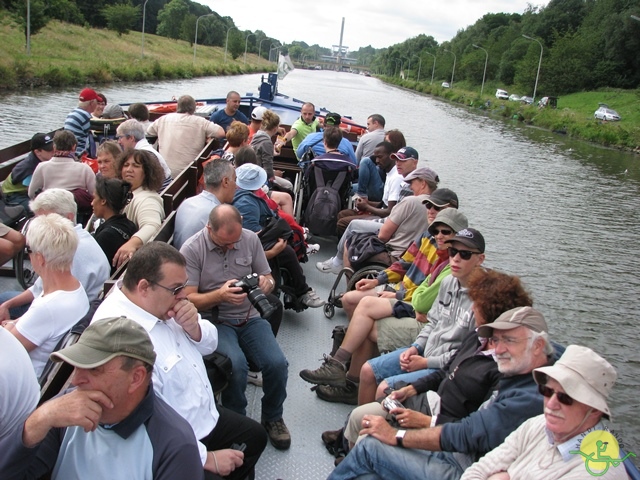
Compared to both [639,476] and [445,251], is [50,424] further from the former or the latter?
[445,251]

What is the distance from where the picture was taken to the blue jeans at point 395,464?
2510mm

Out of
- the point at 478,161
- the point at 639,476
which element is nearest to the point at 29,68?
the point at 478,161

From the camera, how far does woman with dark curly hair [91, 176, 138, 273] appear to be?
3.71 meters

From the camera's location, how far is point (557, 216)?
14914 millimetres

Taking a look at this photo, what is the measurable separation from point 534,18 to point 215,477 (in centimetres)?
9005

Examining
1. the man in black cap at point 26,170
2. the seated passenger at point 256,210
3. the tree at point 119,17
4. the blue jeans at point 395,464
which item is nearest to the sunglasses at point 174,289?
the blue jeans at point 395,464

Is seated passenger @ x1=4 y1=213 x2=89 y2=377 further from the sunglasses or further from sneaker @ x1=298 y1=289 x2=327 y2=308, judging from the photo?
sneaker @ x1=298 y1=289 x2=327 y2=308

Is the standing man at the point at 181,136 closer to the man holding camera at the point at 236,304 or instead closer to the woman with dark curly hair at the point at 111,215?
the woman with dark curly hair at the point at 111,215

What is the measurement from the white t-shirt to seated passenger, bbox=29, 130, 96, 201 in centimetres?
245

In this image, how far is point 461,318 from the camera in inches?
124

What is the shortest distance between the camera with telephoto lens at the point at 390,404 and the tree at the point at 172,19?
87.9m

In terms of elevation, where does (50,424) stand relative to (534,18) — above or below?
below

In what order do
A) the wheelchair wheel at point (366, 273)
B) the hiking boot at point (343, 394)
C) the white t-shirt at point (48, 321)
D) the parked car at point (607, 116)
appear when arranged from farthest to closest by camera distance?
the parked car at point (607, 116) < the wheelchair wheel at point (366, 273) < the hiking boot at point (343, 394) < the white t-shirt at point (48, 321)

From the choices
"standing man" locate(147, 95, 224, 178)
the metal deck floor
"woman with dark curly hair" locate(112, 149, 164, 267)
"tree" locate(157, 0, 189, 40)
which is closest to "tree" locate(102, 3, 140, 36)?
"tree" locate(157, 0, 189, 40)
